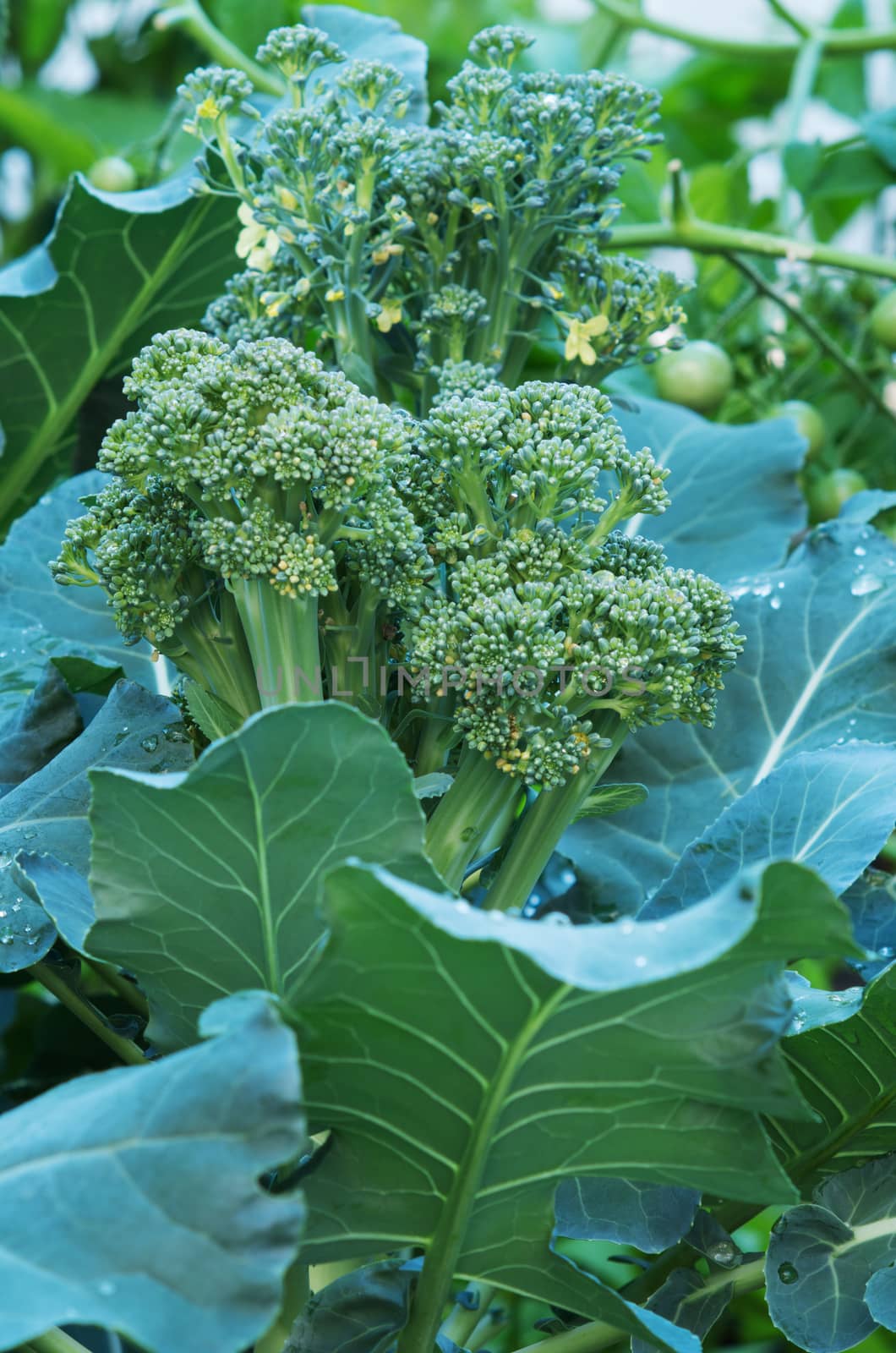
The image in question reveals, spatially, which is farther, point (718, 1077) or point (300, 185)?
point (300, 185)

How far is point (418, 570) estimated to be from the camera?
0.54 metres

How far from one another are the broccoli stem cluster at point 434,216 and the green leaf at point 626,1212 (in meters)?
0.42

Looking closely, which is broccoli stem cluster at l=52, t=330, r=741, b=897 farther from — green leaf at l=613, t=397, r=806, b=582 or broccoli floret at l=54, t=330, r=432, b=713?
green leaf at l=613, t=397, r=806, b=582

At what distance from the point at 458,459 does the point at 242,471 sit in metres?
0.10

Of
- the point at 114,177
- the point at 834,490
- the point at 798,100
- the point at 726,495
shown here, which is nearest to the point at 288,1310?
the point at 726,495

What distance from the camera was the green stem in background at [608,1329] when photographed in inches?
22.3

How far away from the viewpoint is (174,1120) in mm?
383

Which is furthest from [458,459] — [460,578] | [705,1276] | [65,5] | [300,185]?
[65,5]

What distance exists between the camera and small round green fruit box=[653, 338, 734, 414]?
3.34 feet

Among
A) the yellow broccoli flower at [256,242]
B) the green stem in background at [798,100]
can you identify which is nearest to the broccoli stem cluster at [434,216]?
the yellow broccoli flower at [256,242]

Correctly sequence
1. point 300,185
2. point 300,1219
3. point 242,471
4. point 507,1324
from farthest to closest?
point 507,1324, point 300,185, point 242,471, point 300,1219

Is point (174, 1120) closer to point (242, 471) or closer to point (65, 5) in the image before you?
point (242, 471)

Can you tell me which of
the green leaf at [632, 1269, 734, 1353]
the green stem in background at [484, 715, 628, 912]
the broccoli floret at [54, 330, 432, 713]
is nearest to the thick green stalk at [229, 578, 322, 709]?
the broccoli floret at [54, 330, 432, 713]

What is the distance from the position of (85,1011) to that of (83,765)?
12cm
